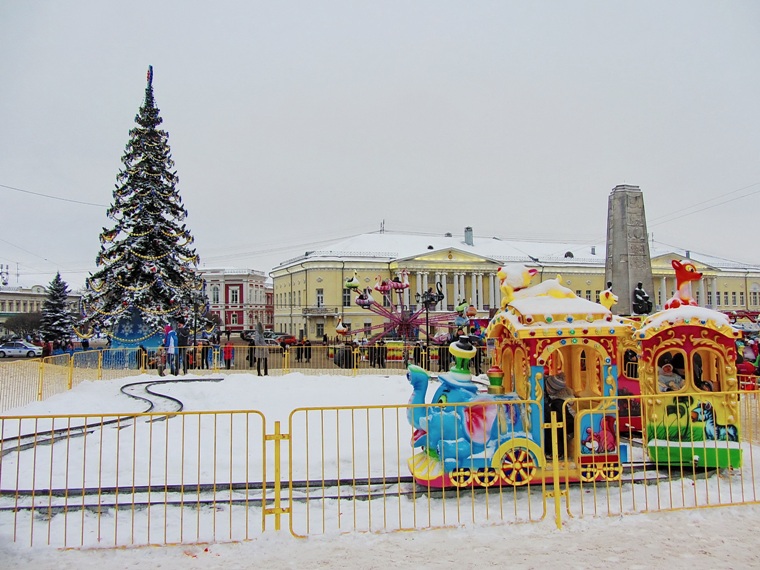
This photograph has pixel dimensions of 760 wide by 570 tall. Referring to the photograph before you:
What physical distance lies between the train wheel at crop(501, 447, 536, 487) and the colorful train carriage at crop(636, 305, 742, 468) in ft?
5.89

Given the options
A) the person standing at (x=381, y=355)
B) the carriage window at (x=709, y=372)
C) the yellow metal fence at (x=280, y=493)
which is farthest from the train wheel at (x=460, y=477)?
the person standing at (x=381, y=355)

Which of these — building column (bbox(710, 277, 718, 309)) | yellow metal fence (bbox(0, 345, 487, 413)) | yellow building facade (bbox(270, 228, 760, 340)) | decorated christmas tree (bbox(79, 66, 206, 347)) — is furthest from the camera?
building column (bbox(710, 277, 718, 309))

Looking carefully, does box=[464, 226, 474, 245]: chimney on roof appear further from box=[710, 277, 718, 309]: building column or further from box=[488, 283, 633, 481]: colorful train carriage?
box=[488, 283, 633, 481]: colorful train carriage

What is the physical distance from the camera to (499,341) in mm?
8562

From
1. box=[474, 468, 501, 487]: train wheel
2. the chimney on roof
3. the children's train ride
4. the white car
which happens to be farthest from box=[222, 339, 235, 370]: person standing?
the chimney on roof

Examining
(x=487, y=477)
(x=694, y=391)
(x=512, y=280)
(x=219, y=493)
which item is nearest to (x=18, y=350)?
(x=219, y=493)

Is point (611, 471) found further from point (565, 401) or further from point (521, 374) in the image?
point (521, 374)

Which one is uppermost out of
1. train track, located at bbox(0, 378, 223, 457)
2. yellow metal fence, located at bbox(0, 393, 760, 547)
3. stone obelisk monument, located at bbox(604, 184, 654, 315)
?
stone obelisk monument, located at bbox(604, 184, 654, 315)

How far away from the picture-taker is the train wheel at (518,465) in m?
6.50

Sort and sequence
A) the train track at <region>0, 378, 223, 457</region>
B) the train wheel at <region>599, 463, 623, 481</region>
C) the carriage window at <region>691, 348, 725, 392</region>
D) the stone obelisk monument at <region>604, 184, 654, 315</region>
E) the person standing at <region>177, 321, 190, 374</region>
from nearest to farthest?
the train wheel at <region>599, 463, 623, 481</region> → the carriage window at <region>691, 348, 725, 392</region> → the train track at <region>0, 378, 223, 457</region> → the stone obelisk monument at <region>604, 184, 654, 315</region> → the person standing at <region>177, 321, 190, 374</region>

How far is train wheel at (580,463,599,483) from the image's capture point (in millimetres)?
6709

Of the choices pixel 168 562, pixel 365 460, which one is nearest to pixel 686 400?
pixel 365 460

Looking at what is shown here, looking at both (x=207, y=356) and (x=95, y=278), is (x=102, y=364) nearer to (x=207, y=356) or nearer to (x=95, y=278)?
(x=207, y=356)

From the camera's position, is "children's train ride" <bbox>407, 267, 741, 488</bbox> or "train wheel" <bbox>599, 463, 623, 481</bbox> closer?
"children's train ride" <bbox>407, 267, 741, 488</bbox>
